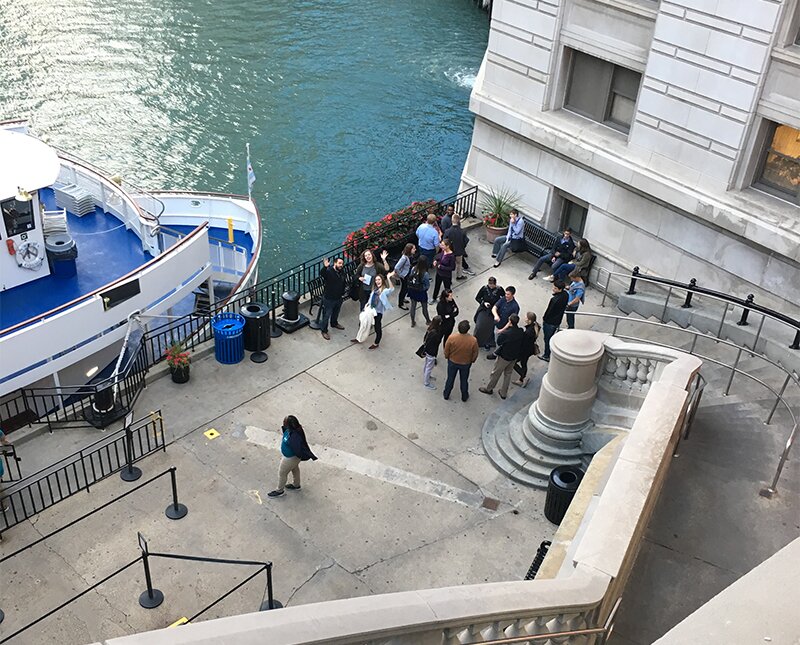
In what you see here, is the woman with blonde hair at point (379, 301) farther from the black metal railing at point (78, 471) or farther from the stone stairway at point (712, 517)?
the stone stairway at point (712, 517)

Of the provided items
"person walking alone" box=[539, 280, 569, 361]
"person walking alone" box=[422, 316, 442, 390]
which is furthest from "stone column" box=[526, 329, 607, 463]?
"person walking alone" box=[539, 280, 569, 361]

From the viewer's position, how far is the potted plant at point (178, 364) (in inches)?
688

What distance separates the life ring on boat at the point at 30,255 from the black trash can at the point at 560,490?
39.5 feet

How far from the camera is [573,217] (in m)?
23.1

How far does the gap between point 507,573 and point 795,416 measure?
4996 millimetres

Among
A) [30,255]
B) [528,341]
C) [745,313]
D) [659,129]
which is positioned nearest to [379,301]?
[528,341]

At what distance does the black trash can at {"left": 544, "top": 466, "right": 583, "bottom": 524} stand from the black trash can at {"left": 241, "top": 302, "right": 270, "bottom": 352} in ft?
22.8

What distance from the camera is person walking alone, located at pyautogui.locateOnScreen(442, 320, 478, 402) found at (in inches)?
645

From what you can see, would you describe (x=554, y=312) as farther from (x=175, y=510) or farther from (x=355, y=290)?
(x=175, y=510)

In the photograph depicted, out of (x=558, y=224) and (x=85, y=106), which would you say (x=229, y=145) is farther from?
(x=558, y=224)

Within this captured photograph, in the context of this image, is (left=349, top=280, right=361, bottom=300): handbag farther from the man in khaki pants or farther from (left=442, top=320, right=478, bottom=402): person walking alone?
the man in khaki pants

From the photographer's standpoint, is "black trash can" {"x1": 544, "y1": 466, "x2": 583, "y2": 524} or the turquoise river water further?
the turquoise river water

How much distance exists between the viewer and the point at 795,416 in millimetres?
13438

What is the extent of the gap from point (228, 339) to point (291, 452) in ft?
14.9
